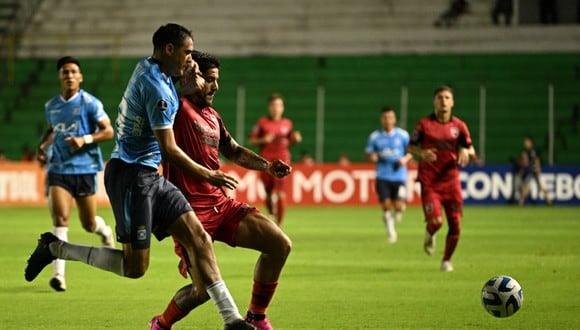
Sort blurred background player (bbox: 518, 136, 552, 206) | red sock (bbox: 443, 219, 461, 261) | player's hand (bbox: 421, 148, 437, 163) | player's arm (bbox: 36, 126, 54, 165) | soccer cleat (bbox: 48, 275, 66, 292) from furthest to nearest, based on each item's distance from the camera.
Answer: blurred background player (bbox: 518, 136, 552, 206), red sock (bbox: 443, 219, 461, 261), player's hand (bbox: 421, 148, 437, 163), player's arm (bbox: 36, 126, 54, 165), soccer cleat (bbox: 48, 275, 66, 292)

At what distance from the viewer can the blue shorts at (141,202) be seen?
8.51 meters

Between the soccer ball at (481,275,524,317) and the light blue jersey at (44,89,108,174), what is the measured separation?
5.38m

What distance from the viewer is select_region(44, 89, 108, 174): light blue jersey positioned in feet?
43.8

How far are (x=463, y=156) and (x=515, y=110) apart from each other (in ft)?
79.1

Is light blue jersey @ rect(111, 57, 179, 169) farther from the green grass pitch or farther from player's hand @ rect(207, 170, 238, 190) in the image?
the green grass pitch

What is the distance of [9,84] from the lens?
4112 cm

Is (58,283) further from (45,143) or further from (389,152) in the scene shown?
(389,152)

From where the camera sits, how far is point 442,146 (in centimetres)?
1565

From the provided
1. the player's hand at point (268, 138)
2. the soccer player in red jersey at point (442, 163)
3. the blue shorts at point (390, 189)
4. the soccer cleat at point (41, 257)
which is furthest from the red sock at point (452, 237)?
the player's hand at point (268, 138)

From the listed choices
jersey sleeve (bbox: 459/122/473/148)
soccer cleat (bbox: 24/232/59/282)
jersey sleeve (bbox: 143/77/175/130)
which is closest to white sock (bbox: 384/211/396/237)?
jersey sleeve (bbox: 459/122/473/148)

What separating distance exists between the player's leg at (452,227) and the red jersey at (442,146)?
0.89 feet

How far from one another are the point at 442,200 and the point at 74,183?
16.4ft

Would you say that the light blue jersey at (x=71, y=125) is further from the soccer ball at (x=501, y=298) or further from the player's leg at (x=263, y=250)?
the soccer ball at (x=501, y=298)

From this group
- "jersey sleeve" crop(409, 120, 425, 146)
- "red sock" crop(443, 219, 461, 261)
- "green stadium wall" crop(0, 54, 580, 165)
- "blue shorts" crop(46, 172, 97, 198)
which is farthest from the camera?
"green stadium wall" crop(0, 54, 580, 165)
